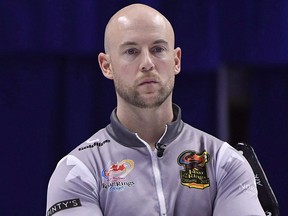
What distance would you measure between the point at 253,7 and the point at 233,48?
279 mm

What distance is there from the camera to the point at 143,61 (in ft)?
5.39

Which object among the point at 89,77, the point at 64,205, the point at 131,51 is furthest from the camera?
the point at 89,77

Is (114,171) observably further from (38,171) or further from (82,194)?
(38,171)

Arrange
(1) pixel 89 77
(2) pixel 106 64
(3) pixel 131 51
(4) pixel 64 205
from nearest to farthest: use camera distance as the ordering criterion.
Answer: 1. (4) pixel 64 205
2. (3) pixel 131 51
3. (2) pixel 106 64
4. (1) pixel 89 77

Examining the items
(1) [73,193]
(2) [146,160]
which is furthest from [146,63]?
(1) [73,193]

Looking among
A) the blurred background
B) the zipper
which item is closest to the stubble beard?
the zipper

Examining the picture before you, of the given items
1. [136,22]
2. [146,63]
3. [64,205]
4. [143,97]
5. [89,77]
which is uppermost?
[136,22]

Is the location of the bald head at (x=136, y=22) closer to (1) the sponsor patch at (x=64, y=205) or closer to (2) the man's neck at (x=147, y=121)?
(2) the man's neck at (x=147, y=121)

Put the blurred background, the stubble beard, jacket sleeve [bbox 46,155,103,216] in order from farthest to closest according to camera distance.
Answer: the blurred background
the stubble beard
jacket sleeve [bbox 46,155,103,216]

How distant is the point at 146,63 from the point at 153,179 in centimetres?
35

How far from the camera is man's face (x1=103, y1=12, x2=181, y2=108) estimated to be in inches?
65.0

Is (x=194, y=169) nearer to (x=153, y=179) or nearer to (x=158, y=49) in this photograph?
(x=153, y=179)

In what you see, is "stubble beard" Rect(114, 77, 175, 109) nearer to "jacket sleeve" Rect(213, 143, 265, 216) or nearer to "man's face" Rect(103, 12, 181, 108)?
"man's face" Rect(103, 12, 181, 108)

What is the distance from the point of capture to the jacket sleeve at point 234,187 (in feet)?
5.17
